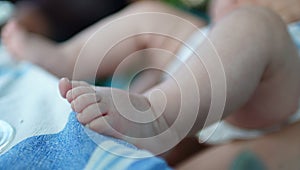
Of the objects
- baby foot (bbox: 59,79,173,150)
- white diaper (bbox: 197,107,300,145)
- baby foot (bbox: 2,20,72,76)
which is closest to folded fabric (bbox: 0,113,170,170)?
baby foot (bbox: 59,79,173,150)

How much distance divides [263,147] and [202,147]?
0.34 feet

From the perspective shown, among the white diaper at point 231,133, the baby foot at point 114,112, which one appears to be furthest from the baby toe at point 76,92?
the white diaper at point 231,133

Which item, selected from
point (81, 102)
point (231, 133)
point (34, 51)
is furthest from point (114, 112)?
point (34, 51)

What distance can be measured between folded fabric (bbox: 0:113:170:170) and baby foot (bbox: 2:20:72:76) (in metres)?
0.36

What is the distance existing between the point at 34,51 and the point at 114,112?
0.40 metres

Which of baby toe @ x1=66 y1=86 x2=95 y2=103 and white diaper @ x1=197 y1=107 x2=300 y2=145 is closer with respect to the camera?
baby toe @ x1=66 y1=86 x2=95 y2=103

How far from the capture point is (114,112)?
38 centimetres

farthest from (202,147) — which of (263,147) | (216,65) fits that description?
(216,65)

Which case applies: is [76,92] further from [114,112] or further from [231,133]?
[231,133]

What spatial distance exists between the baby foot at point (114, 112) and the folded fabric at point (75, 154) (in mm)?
13

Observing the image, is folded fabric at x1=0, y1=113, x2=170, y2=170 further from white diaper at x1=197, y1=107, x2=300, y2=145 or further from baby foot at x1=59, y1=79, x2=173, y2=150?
white diaper at x1=197, y1=107, x2=300, y2=145

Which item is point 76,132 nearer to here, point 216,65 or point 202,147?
point 216,65

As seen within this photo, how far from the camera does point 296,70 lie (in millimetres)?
564

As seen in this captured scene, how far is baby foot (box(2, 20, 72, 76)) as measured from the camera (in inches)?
28.3
